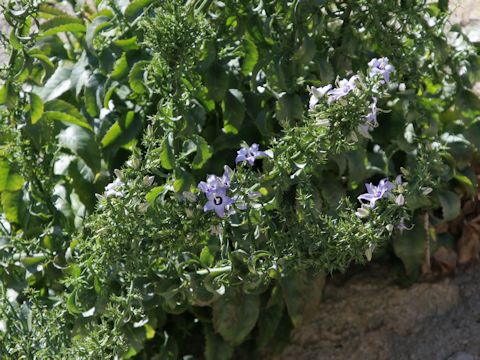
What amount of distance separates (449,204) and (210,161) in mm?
782

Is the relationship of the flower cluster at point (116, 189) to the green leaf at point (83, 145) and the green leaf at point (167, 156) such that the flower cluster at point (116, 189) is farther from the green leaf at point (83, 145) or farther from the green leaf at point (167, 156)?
the green leaf at point (83, 145)

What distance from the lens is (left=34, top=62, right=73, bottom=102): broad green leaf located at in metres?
3.06

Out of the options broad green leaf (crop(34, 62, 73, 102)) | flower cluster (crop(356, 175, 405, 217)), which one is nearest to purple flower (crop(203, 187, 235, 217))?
flower cluster (crop(356, 175, 405, 217))

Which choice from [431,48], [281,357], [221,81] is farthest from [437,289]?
[221,81]

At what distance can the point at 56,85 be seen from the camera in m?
3.09

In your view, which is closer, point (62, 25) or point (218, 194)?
point (218, 194)

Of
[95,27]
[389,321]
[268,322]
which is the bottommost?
[389,321]

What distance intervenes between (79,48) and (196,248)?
1013 millimetres

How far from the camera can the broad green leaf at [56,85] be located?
306 cm

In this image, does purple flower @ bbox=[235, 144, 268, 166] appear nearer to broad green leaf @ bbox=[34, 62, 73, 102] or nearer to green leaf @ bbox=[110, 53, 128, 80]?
green leaf @ bbox=[110, 53, 128, 80]

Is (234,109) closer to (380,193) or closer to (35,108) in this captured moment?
(35,108)

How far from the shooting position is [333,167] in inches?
119

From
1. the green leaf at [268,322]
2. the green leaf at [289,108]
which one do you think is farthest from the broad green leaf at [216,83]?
the green leaf at [268,322]

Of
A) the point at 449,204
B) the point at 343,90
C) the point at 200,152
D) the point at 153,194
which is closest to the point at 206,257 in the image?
the point at 153,194
